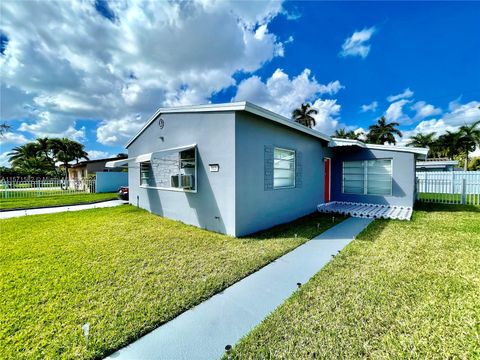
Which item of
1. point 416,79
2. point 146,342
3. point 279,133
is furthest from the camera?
point 416,79

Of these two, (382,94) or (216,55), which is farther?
(382,94)

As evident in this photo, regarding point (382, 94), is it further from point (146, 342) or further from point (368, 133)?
point (146, 342)

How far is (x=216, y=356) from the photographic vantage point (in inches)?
95.7

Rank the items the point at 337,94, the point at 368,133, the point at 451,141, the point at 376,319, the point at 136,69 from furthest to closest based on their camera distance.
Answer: the point at 368,133 < the point at 451,141 < the point at 337,94 < the point at 136,69 < the point at 376,319

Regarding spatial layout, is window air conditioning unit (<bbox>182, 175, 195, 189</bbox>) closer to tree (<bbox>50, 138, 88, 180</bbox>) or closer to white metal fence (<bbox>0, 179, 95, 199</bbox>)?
white metal fence (<bbox>0, 179, 95, 199</bbox>)

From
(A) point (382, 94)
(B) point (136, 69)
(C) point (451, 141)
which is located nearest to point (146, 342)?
→ (B) point (136, 69)

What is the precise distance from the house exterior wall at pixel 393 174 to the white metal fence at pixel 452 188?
5.10 m

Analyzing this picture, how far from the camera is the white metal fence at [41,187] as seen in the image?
17312mm

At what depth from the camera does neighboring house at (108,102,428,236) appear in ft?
23.0

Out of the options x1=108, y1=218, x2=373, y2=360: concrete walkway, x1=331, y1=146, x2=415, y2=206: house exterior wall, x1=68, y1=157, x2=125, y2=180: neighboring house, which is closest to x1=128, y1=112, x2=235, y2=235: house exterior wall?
x1=108, y1=218, x2=373, y2=360: concrete walkway

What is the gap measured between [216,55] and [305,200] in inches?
357

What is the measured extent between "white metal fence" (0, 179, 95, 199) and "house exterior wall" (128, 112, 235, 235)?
15837 millimetres

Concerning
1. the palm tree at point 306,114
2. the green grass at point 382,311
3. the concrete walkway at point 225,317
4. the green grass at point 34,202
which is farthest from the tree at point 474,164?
the green grass at point 34,202

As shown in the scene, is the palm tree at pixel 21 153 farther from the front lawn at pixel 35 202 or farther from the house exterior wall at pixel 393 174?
the house exterior wall at pixel 393 174
